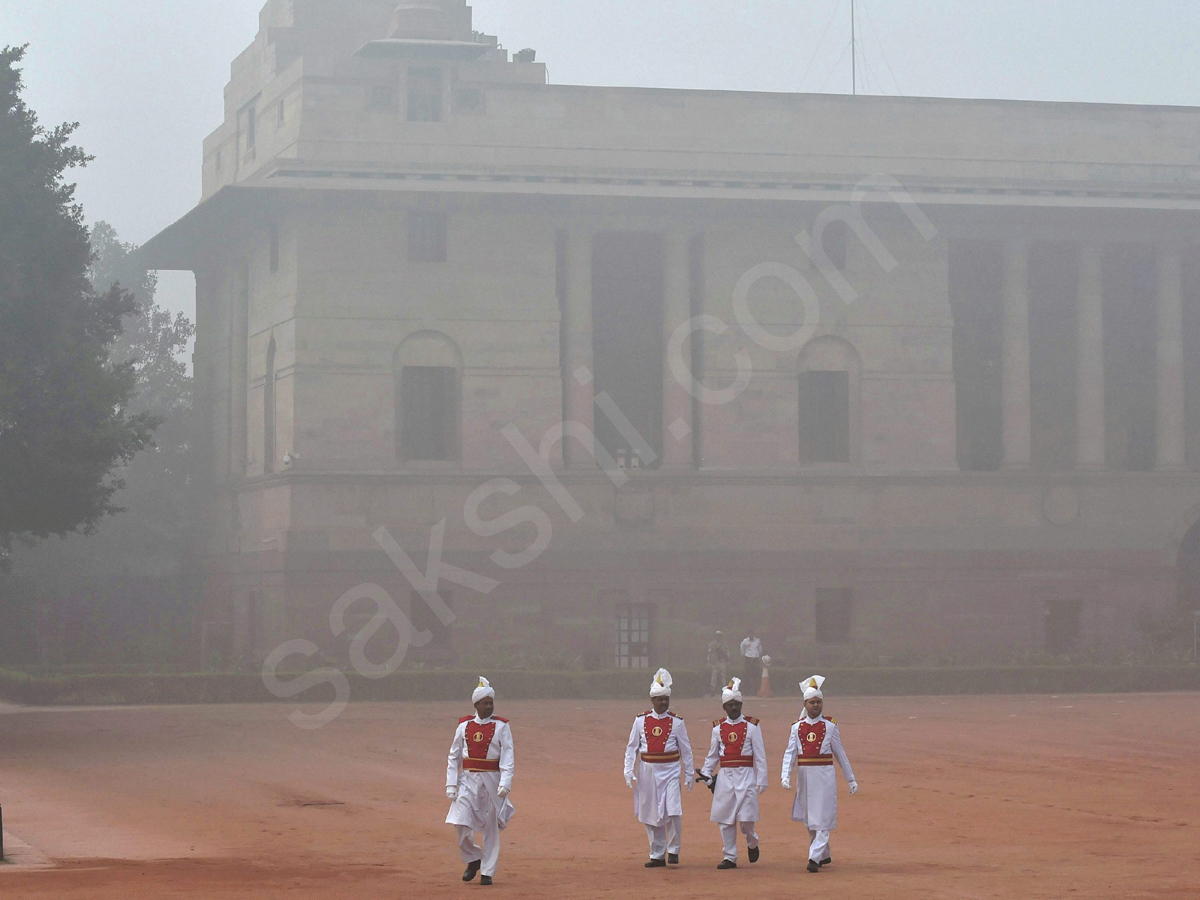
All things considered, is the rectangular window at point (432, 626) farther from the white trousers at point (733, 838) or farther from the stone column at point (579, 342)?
the white trousers at point (733, 838)

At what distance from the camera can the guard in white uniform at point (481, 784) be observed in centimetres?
1712

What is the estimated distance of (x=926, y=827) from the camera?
69.9ft

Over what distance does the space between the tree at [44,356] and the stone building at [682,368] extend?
14.8m

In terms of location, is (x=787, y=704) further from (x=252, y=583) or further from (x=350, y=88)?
(x=350, y=88)

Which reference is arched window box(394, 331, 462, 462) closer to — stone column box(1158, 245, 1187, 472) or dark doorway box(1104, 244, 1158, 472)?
dark doorway box(1104, 244, 1158, 472)

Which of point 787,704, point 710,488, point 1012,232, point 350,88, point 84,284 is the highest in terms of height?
point 350,88

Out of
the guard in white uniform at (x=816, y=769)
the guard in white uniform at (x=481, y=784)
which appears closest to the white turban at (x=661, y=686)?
the guard in white uniform at (x=816, y=769)

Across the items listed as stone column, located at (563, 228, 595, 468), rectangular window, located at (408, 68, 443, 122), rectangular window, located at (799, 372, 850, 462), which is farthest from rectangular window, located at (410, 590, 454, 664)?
rectangular window, located at (408, 68, 443, 122)

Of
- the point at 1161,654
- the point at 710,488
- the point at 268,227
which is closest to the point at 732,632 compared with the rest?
the point at 710,488

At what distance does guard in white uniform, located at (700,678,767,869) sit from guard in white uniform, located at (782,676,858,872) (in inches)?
13.6

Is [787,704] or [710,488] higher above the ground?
[710,488]

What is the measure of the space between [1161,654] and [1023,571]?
4518 millimetres

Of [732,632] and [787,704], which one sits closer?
[787,704]

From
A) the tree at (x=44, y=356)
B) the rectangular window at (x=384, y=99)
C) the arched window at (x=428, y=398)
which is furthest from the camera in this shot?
the rectangular window at (x=384, y=99)
